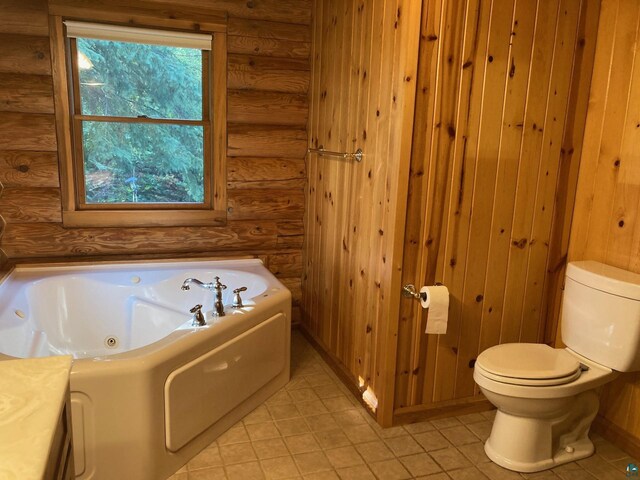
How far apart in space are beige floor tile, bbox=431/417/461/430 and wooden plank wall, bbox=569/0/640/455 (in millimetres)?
→ 681

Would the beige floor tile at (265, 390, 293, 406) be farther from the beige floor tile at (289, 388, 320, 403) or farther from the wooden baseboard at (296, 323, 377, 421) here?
the wooden baseboard at (296, 323, 377, 421)

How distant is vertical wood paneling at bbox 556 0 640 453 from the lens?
89.4 inches

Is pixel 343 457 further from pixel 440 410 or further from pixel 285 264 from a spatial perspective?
pixel 285 264

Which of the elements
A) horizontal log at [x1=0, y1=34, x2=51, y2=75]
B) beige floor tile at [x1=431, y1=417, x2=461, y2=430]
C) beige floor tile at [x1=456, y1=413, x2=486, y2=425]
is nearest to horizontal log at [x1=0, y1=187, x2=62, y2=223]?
horizontal log at [x1=0, y1=34, x2=51, y2=75]

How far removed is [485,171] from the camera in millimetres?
2416

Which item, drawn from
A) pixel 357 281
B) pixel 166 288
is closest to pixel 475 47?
pixel 357 281

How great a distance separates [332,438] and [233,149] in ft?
6.03

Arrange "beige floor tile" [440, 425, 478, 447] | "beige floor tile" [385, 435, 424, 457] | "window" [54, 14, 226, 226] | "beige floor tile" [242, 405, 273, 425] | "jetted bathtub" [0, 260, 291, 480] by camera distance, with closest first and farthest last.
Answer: "jetted bathtub" [0, 260, 291, 480] < "beige floor tile" [385, 435, 424, 457] < "beige floor tile" [440, 425, 478, 447] < "beige floor tile" [242, 405, 273, 425] < "window" [54, 14, 226, 226]

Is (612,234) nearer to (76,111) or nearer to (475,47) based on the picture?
(475,47)

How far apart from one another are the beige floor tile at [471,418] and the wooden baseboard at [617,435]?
515 mm

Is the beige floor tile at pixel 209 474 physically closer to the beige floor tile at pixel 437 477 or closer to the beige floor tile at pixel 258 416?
the beige floor tile at pixel 258 416

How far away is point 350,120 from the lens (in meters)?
2.79

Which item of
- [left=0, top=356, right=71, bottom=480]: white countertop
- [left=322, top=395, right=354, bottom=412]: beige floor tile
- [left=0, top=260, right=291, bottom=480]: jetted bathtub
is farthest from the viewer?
[left=322, top=395, right=354, bottom=412]: beige floor tile

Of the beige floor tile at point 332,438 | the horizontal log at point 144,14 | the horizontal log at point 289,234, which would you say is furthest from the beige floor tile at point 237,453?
the horizontal log at point 144,14
